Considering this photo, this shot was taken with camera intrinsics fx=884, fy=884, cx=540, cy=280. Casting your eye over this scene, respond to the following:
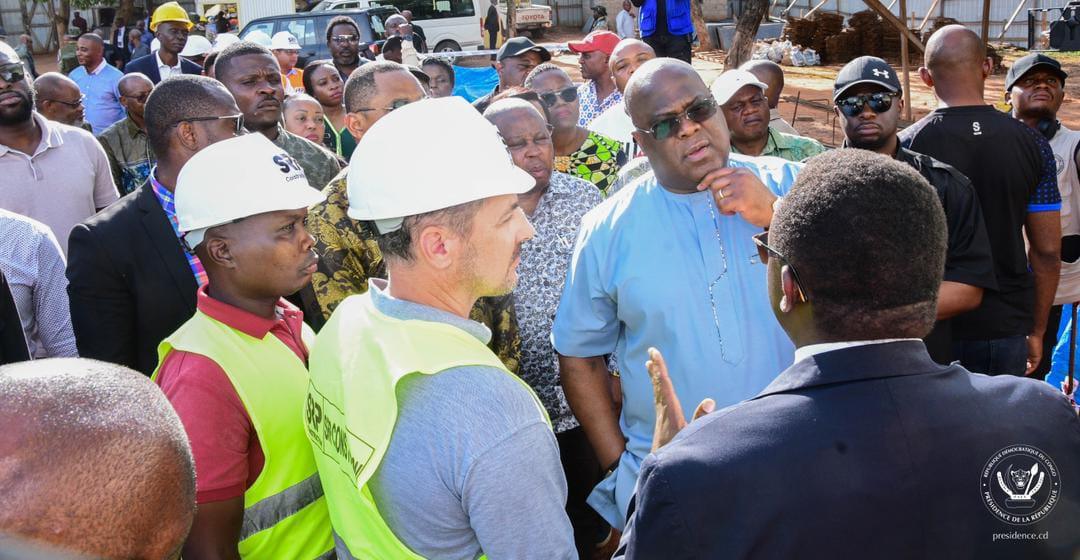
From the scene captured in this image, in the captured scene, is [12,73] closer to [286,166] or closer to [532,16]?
[286,166]

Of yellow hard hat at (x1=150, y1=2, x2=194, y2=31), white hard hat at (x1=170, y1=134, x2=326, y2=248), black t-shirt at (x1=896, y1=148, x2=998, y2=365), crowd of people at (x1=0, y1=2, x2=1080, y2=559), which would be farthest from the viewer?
yellow hard hat at (x1=150, y1=2, x2=194, y2=31)

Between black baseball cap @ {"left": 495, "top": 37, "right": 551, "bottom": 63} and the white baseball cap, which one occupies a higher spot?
black baseball cap @ {"left": 495, "top": 37, "right": 551, "bottom": 63}

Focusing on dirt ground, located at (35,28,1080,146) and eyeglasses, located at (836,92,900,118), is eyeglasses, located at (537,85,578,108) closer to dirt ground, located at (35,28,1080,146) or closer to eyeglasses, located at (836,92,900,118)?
eyeglasses, located at (836,92,900,118)

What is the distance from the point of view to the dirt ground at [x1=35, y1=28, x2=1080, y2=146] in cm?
1417

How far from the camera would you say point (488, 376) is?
1677mm

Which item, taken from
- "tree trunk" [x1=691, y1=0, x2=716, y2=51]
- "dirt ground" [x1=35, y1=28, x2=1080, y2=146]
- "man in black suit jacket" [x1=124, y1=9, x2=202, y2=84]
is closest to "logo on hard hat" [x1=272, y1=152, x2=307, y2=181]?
"man in black suit jacket" [x1=124, y1=9, x2=202, y2=84]

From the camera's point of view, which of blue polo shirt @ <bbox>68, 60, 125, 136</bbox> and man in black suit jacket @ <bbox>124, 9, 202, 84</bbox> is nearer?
blue polo shirt @ <bbox>68, 60, 125, 136</bbox>

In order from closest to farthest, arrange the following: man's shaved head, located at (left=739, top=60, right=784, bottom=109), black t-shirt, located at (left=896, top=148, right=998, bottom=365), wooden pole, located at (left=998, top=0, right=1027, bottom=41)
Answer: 1. black t-shirt, located at (left=896, top=148, right=998, bottom=365)
2. man's shaved head, located at (left=739, top=60, right=784, bottom=109)
3. wooden pole, located at (left=998, top=0, right=1027, bottom=41)

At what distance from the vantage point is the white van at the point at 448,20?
2164 cm

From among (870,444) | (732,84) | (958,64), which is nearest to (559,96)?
(732,84)

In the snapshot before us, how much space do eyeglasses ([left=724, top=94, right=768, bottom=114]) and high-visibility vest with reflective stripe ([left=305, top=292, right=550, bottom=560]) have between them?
3.09 m

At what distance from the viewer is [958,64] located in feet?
13.8

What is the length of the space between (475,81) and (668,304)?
10.4m

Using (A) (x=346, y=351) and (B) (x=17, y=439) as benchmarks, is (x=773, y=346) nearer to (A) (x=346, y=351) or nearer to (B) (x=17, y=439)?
(A) (x=346, y=351)
